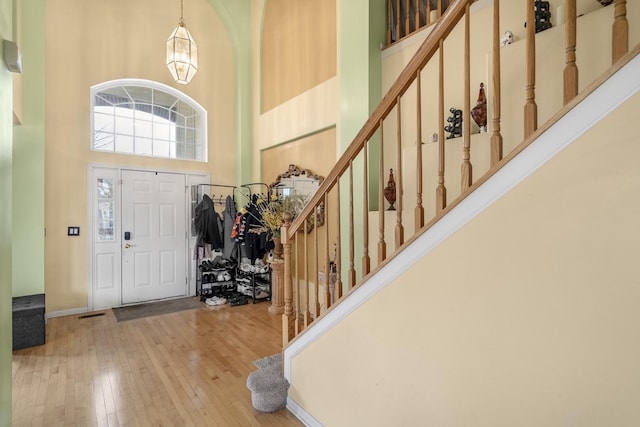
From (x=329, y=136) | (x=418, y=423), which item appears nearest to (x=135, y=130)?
(x=329, y=136)

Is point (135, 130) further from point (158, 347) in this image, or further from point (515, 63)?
point (515, 63)

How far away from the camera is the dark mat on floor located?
431 cm

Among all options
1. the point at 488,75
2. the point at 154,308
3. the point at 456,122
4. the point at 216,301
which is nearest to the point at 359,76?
the point at 456,122

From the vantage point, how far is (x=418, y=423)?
4.68ft

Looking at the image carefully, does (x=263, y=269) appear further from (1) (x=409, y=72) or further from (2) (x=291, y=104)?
(1) (x=409, y=72)

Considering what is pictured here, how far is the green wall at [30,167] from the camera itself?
380cm

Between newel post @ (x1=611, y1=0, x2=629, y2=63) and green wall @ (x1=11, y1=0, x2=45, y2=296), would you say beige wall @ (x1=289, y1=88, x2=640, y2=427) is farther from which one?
green wall @ (x1=11, y1=0, x2=45, y2=296)

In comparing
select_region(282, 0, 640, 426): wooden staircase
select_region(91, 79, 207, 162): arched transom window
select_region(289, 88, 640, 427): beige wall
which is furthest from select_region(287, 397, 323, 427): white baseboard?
select_region(91, 79, 207, 162): arched transom window

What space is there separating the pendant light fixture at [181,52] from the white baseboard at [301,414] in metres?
3.33

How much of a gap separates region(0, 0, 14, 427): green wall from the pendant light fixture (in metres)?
1.58

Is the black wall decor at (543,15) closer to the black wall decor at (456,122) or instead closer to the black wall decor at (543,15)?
the black wall decor at (543,15)

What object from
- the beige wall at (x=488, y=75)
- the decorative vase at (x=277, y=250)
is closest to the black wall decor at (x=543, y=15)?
the beige wall at (x=488, y=75)

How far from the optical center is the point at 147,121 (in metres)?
5.02

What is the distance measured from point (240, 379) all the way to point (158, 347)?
1.17 metres
